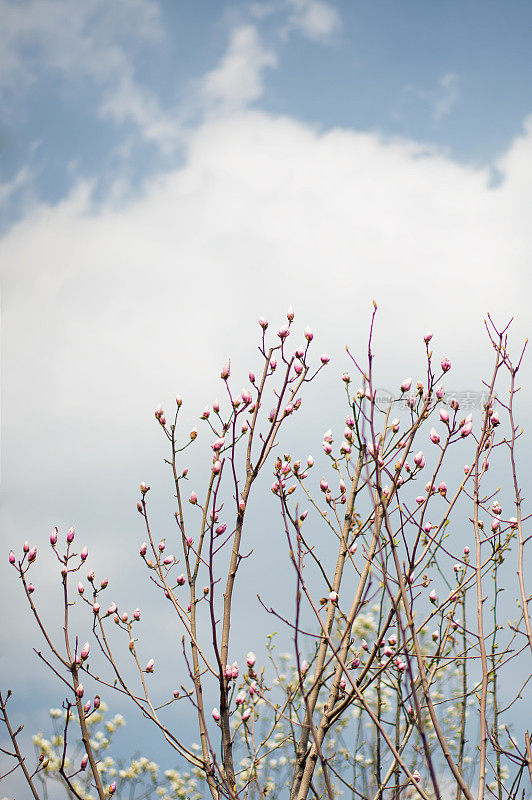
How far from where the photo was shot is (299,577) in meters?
1.74

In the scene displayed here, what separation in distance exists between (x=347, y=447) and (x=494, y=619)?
3.59 feet

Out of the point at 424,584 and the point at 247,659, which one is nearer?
the point at 247,659

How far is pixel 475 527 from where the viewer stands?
1935 mm

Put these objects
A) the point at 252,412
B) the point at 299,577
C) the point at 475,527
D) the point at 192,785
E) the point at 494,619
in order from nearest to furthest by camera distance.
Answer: the point at 299,577
the point at 475,527
the point at 252,412
the point at 494,619
the point at 192,785

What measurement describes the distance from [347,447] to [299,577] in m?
1.28

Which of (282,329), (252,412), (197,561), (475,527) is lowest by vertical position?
(475,527)

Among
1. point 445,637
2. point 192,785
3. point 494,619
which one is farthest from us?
point 192,785

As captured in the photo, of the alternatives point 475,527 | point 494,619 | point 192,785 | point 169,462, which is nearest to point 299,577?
point 475,527

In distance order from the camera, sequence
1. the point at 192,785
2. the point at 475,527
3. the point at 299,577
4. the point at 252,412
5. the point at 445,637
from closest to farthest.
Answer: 1. the point at 299,577
2. the point at 475,527
3. the point at 445,637
4. the point at 252,412
5. the point at 192,785

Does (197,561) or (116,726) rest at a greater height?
(116,726)

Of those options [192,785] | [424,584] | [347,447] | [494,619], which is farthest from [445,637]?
[192,785]

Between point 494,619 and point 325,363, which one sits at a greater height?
point 325,363

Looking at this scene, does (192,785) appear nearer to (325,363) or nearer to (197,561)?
(197,561)

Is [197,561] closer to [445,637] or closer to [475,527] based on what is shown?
[445,637]
